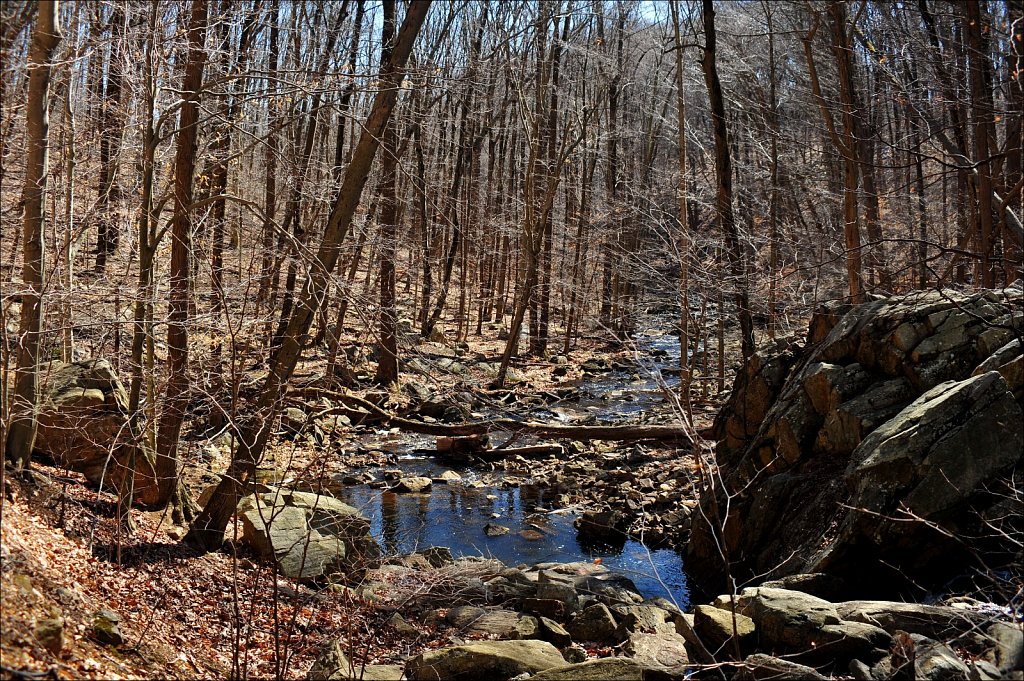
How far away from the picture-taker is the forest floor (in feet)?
15.3

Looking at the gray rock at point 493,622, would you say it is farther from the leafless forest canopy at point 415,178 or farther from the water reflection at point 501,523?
the leafless forest canopy at point 415,178

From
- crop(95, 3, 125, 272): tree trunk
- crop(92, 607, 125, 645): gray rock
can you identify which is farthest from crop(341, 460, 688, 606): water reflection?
crop(95, 3, 125, 272): tree trunk

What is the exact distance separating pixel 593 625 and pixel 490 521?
13.1 feet

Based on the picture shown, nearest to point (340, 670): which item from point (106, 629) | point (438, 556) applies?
point (106, 629)

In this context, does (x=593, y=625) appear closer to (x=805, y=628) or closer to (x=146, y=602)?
(x=805, y=628)

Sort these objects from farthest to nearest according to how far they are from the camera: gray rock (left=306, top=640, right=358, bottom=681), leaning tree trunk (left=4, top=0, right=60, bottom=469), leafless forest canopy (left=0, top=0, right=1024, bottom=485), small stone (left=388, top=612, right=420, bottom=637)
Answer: small stone (left=388, top=612, right=420, bottom=637) → leafless forest canopy (left=0, top=0, right=1024, bottom=485) → leaning tree trunk (left=4, top=0, right=60, bottom=469) → gray rock (left=306, top=640, right=358, bottom=681)

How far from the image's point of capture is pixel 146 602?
621 centimetres

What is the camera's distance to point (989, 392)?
22.2 feet

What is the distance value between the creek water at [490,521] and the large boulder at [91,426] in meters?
2.37

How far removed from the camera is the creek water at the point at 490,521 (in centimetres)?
980

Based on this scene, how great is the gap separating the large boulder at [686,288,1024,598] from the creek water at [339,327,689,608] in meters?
0.69

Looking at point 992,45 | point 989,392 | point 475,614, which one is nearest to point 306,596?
point 475,614

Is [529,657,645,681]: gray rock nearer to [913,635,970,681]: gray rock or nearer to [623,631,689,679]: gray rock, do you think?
[623,631,689,679]: gray rock

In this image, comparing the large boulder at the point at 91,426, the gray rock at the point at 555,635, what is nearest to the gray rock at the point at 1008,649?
the gray rock at the point at 555,635
